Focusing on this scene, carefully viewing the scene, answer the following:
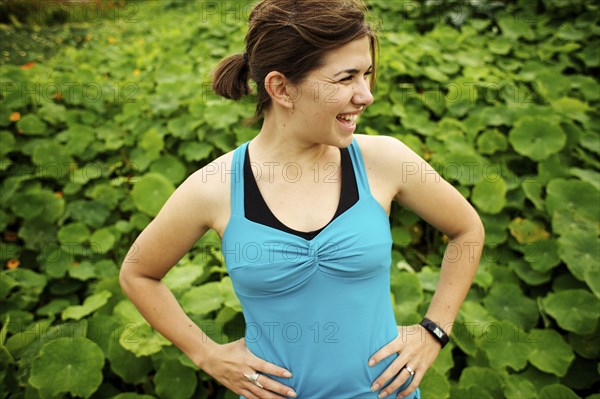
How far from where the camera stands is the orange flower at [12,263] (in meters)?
2.45

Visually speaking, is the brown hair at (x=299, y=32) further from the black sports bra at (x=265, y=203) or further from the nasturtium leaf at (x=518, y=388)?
the nasturtium leaf at (x=518, y=388)

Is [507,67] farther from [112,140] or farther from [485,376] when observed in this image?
[112,140]

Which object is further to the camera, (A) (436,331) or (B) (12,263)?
(B) (12,263)

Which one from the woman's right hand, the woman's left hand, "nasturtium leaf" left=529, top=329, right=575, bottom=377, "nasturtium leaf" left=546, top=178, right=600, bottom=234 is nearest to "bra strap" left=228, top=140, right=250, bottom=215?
the woman's right hand

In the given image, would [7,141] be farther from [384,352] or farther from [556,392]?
[556,392]

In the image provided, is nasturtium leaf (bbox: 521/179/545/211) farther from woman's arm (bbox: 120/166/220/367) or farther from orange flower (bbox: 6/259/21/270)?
orange flower (bbox: 6/259/21/270)

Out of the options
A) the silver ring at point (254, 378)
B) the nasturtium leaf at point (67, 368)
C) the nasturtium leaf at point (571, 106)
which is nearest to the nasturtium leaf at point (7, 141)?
the nasturtium leaf at point (67, 368)

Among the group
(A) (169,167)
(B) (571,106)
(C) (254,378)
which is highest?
(B) (571,106)

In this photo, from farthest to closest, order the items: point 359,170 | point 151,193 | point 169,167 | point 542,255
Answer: point 169,167 < point 151,193 < point 542,255 < point 359,170

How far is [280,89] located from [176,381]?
1229 millimetres

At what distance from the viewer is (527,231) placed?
2320 millimetres

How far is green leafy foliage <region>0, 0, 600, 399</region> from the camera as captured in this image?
1.82 m

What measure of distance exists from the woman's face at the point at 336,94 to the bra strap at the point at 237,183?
7.0 inches

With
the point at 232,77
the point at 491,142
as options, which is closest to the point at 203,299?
the point at 232,77
